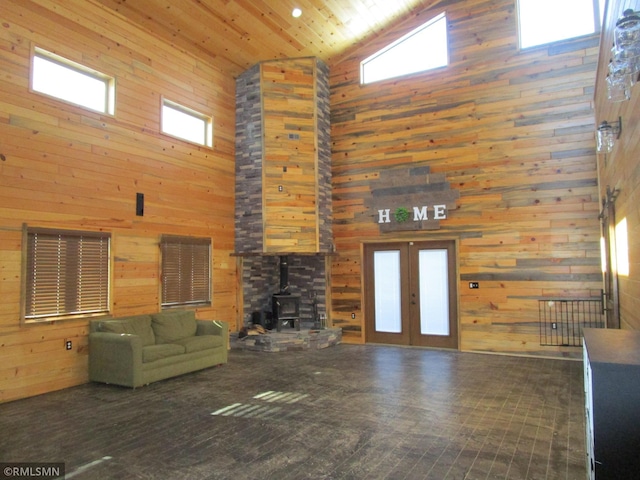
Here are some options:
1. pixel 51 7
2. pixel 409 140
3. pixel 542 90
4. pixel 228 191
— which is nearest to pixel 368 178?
pixel 409 140

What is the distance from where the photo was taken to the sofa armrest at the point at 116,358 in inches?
211

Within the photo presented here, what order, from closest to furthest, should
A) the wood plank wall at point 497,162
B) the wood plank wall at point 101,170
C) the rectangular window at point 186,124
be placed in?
the wood plank wall at point 101,170 → the wood plank wall at point 497,162 → the rectangular window at point 186,124

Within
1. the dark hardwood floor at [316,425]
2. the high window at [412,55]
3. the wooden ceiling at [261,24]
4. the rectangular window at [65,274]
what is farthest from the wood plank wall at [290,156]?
the rectangular window at [65,274]

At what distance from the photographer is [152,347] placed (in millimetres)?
5727

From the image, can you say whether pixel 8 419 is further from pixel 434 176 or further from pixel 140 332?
pixel 434 176

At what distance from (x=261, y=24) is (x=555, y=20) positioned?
4.88 meters

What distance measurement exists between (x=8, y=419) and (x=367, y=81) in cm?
783

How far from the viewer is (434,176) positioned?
815cm

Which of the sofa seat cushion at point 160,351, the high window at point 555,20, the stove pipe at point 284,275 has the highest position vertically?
the high window at point 555,20

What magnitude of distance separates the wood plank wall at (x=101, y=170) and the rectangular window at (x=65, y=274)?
0.41ft

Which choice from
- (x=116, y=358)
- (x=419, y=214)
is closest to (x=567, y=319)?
(x=419, y=214)

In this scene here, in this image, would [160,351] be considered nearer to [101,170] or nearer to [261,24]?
[101,170]

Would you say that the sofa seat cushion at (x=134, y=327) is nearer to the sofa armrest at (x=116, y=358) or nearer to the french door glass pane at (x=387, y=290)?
the sofa armrest at (x=116, y=358)

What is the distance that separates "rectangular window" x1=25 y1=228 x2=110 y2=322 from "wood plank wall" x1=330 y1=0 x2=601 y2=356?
4.49 metres
